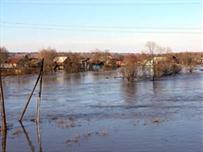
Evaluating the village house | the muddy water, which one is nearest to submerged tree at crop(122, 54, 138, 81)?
the muddy water

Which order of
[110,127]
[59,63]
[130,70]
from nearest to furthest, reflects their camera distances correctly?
[110,127] < [130,70] < [59,63]

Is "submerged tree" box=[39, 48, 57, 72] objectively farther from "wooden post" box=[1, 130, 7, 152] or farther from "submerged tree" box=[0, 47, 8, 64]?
"wooden post" box=[1, 130, 7, 152]

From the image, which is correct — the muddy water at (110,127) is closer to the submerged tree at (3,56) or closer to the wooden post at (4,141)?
the wooden post at (4,141)

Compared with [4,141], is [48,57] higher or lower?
higher

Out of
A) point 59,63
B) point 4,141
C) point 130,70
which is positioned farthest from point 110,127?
point 59,63

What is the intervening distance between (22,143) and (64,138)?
4.75 feet

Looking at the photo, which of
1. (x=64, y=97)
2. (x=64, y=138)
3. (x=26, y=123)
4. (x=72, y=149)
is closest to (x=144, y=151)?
(x=72, y=149)

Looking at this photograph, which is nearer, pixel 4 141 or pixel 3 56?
pixel 4 141

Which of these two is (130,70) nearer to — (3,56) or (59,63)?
(59,63)

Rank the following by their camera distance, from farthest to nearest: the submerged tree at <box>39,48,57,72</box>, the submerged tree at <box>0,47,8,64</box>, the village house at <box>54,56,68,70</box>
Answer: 1. the submerged tree at <box>0,47,8,64</box>
2. the village house at <box>54,56,68,70</box>
3. the submerged tree at <box>39,48,57,72</box>

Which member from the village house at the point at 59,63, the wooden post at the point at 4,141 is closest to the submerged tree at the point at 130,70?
the village house at the point at 59,63

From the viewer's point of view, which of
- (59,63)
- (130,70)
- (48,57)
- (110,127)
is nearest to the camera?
(110,127)

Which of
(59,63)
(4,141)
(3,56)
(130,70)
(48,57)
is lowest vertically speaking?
(4,141)

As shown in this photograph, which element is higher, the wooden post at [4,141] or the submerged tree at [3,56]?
the submerged tree at [3,56]
